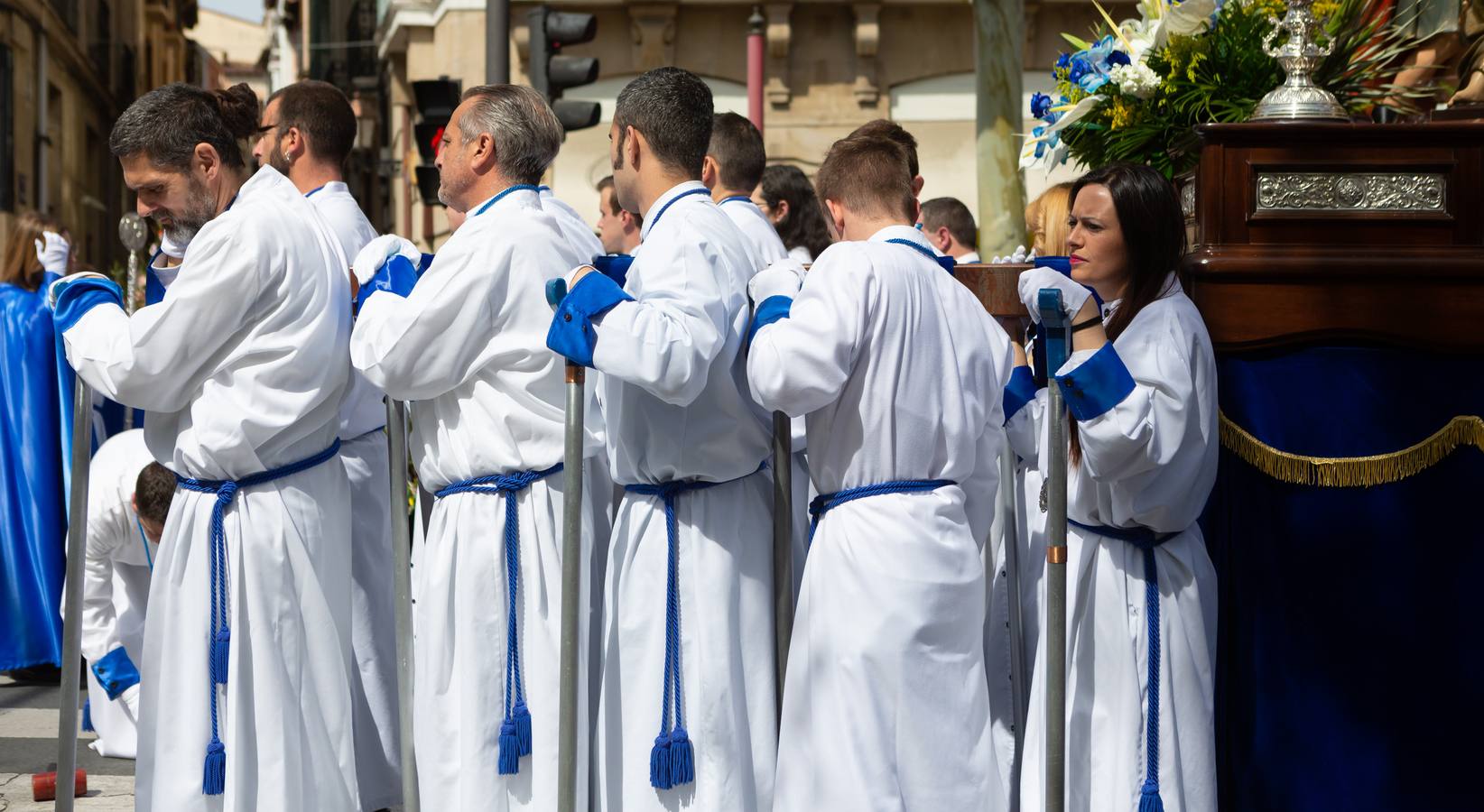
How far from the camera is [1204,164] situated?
14.1ft

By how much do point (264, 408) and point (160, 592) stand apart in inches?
23.0

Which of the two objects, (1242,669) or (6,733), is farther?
(6,733)

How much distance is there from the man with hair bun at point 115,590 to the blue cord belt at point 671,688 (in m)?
2.73

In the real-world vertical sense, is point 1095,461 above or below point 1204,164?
below

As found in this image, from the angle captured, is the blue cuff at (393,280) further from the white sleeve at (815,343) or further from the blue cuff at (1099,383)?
the blue cuff at (1099,383)

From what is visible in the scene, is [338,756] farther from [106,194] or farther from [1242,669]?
[106,194]

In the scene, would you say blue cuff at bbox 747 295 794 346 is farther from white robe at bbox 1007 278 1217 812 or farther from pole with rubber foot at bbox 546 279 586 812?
white robe at bbox 1007 278 1217 812

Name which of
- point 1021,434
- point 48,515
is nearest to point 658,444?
point 1021,434

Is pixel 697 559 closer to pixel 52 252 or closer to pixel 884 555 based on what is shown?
pixel 884 555

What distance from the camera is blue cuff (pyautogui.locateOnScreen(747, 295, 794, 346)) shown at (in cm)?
405

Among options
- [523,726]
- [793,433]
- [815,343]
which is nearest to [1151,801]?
[815,343]

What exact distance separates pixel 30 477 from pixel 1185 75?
5.45 metres

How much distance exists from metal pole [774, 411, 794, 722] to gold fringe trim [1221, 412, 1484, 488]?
1.18 meters

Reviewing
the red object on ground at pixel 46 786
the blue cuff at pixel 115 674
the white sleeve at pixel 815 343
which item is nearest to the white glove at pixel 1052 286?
the white sleeve at pixel 815 343
